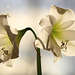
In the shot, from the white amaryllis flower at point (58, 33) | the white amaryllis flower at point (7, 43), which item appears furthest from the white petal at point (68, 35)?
the white amaryllis flower at point (7, 43)

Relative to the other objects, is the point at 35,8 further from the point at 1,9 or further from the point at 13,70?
the point at 13,70

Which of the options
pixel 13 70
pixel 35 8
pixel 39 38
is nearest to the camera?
pixel 39 38

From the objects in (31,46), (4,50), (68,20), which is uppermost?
(68,20)

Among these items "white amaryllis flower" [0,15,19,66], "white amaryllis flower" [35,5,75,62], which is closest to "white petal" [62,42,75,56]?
"white amaryllis flower" [35,5,75,62]

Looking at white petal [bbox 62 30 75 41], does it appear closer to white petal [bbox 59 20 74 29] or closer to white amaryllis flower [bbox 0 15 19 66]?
white petal [bbox 59 20 74 29]

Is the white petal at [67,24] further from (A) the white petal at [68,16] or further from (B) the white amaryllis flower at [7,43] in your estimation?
(B) the white amaryllis flower at [7,43]

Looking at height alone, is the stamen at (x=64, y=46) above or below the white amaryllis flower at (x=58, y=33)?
below

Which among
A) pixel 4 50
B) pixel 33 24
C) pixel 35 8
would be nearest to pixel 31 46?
pixel 33 24
